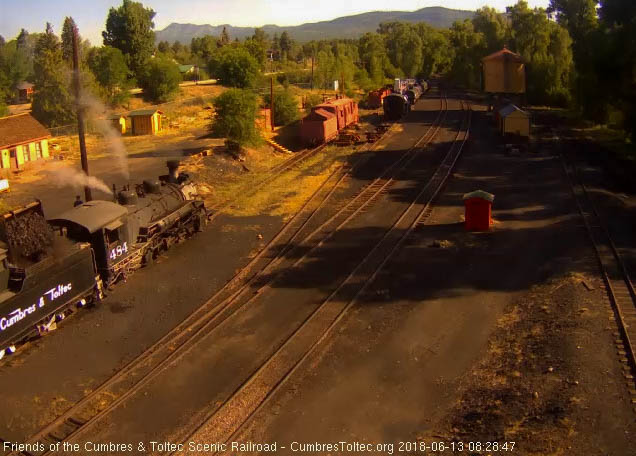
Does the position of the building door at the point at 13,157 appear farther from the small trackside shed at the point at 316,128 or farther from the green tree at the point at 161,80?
the green tree at the point at 161,80

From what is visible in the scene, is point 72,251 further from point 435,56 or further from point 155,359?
point 435,56

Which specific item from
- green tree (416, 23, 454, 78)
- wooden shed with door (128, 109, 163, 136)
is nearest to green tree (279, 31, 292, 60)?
green tree (416, 23, 454, 78)

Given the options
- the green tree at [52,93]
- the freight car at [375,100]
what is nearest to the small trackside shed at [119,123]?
the green tree at [52,93]

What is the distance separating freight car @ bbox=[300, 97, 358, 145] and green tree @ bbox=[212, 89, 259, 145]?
5.36m

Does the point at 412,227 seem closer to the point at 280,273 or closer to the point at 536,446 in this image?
the point at 280,273

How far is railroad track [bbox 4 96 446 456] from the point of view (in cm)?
1058

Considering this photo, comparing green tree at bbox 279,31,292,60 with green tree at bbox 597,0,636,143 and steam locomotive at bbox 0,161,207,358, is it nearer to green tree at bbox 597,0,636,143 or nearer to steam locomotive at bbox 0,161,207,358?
green tree at bbox 597,0,636,143

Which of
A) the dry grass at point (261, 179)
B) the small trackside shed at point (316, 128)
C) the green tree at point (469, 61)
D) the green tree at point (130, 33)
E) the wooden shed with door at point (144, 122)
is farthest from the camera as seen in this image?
the green tree at point (469, 61)

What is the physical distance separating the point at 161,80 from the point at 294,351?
6147 centimetres

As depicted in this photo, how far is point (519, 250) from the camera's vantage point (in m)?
19.1

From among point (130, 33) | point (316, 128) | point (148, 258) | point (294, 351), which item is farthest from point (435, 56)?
point (294, 351)

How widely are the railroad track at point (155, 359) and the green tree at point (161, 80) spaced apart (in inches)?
2094

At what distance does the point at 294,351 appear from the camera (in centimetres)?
1312

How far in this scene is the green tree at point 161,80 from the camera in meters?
67.8
